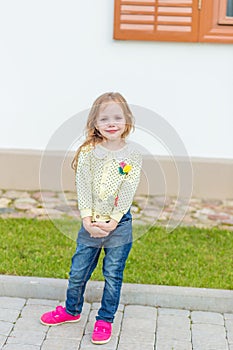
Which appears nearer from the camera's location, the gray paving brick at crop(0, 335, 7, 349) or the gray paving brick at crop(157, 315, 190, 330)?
the gray paving brick at crop(0, 335, 7, 349)

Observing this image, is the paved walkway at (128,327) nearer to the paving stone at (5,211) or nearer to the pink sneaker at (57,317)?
the pink sneaker at (57,317)

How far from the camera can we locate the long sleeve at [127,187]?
356 cm

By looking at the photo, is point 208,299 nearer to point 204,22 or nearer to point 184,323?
point 184,323

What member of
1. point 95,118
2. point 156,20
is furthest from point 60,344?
point 156,20

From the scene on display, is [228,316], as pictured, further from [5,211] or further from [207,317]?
[5,211]

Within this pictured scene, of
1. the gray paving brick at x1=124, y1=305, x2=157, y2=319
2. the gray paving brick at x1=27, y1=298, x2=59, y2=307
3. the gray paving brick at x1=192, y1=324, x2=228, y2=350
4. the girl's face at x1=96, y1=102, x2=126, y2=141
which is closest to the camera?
the girl's face at x1=96, y1=102, x2=126, y2=141

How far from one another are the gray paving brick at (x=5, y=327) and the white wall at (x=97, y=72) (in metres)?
2.83

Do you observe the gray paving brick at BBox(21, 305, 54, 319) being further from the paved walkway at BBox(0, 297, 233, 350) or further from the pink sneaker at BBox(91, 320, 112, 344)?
the pink sneaker at BBox(91, 320, 112, 344)

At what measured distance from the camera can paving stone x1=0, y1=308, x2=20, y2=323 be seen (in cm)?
405

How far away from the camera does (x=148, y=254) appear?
4.95 metres

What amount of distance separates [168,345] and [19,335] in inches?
33.1

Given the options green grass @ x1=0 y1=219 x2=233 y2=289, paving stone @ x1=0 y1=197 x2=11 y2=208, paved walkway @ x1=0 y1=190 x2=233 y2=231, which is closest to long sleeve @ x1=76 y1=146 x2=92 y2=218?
green grass @ x1=0 y1=219 x2=233 y2=289

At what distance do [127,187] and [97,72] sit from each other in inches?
118

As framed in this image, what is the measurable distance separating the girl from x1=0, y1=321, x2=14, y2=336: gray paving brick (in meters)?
0.50
